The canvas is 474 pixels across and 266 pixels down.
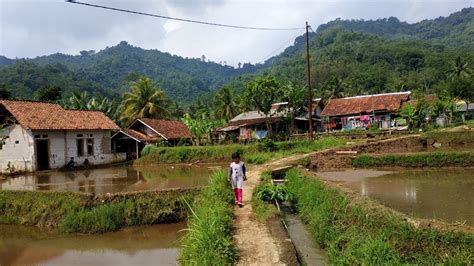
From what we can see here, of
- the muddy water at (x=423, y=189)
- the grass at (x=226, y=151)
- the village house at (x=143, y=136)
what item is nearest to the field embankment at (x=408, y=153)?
the muddy water at (x=423, y=189)

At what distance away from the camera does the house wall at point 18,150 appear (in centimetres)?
2736

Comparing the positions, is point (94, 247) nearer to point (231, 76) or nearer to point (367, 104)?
point (367, 104)

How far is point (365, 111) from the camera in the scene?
3966 centimetres

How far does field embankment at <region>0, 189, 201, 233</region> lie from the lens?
40.6 ft

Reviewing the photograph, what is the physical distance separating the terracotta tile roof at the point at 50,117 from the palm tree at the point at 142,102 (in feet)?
41.0

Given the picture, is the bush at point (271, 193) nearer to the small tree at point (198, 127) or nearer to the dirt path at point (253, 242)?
the dirt path at point (253, 242)

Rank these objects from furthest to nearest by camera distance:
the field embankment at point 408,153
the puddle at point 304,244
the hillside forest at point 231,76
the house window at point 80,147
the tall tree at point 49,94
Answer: the hillside forest at point 231,76, the tall tree at point 49,94, the house window at point 80,147, the field embankment at point 408,153, the puddle at point 304,244

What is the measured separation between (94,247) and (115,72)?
388 ft

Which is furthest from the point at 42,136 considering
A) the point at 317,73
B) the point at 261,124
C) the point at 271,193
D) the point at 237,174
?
the point at 317,73

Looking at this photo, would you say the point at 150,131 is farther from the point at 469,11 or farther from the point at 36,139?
the point at 469,11

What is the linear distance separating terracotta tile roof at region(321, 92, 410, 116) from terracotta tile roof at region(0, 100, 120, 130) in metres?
22.1

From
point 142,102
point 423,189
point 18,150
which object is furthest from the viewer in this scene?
point 142,102

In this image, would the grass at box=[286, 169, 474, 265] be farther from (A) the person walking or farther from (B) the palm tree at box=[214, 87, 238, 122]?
(B) the palm tree at box=[214, 87, 238, 122]

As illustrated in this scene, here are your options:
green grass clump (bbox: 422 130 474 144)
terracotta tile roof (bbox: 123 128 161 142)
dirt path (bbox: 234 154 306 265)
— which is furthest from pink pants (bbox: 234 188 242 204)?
terracotta tile roof (bbox: 123 128 161 142)
